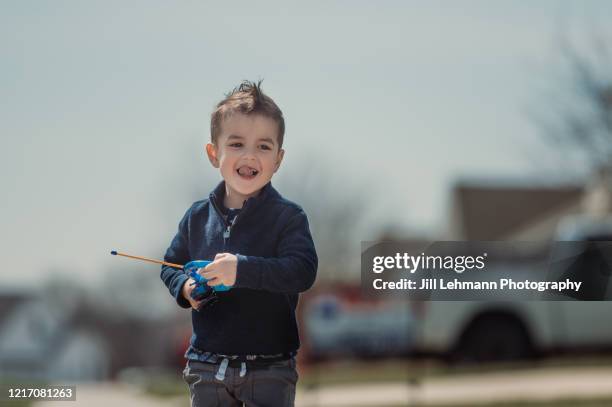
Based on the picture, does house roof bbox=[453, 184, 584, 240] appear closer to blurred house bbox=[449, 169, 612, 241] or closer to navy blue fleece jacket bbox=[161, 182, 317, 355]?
blurred house bbox=[449, 169, 612, 241]

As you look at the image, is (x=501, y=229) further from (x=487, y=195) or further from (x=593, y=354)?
(x=593, y=354)

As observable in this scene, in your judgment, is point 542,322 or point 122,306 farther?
point 122,306

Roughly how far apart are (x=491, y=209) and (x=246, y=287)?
34796 millimetres

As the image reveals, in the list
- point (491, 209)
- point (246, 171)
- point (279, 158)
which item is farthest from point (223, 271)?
point (491, 209)

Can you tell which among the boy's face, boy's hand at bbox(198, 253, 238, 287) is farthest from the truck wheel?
boy's hand at bbox(198, 253, 238, 287)

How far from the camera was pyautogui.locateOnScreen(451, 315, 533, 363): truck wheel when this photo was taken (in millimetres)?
12617

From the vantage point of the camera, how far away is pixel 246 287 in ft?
11.0

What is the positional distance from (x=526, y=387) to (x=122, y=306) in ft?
123

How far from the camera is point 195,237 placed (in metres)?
3.57

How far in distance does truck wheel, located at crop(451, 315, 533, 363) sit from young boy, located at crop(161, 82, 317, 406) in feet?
30.9

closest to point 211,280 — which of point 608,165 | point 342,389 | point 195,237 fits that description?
point 195,237

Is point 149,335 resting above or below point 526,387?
above

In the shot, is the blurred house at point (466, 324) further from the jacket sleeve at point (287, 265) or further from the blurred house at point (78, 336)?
the blurred house at point (78, 336)

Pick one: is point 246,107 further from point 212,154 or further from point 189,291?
point 189,291
